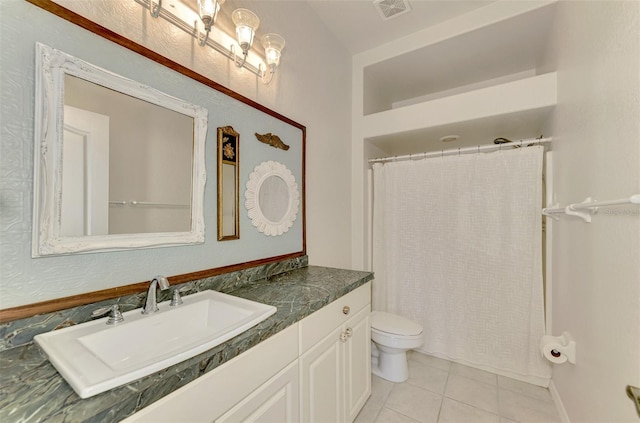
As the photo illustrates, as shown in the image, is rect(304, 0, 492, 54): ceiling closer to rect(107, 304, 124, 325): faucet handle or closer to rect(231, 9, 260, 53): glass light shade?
rect(231, 9, 260, 53): glass light shade

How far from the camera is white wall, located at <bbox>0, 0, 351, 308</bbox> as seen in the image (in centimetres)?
71

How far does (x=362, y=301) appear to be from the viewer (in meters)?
1.51

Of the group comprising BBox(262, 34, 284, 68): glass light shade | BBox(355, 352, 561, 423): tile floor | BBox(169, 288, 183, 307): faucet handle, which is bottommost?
BBox(355, 352, 561, 423): tile floor

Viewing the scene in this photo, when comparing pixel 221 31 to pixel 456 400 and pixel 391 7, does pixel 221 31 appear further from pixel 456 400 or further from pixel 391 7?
pixel 456 400

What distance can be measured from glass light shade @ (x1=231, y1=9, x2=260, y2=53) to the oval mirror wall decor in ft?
1.94

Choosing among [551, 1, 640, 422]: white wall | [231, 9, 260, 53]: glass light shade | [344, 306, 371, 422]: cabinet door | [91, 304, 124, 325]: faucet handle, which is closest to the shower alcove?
[551, 1, 640, 422]: white wall

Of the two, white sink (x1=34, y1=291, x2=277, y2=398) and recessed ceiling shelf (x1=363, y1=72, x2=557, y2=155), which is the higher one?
recessed ceiling shelf (x1=363, y1=72, x2=557, y2=155)

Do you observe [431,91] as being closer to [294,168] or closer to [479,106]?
[479,106]

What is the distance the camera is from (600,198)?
41.1 inches

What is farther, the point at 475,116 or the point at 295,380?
the point at 475,116

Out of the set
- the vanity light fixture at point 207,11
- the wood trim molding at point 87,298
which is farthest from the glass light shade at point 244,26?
the wood trim molding at point 87,298

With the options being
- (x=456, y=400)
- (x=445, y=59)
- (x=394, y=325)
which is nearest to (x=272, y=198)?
Answer: (x=394, y=325)

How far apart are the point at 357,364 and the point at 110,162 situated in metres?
1.51

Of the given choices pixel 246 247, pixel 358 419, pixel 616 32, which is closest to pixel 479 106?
pixel 616 32
